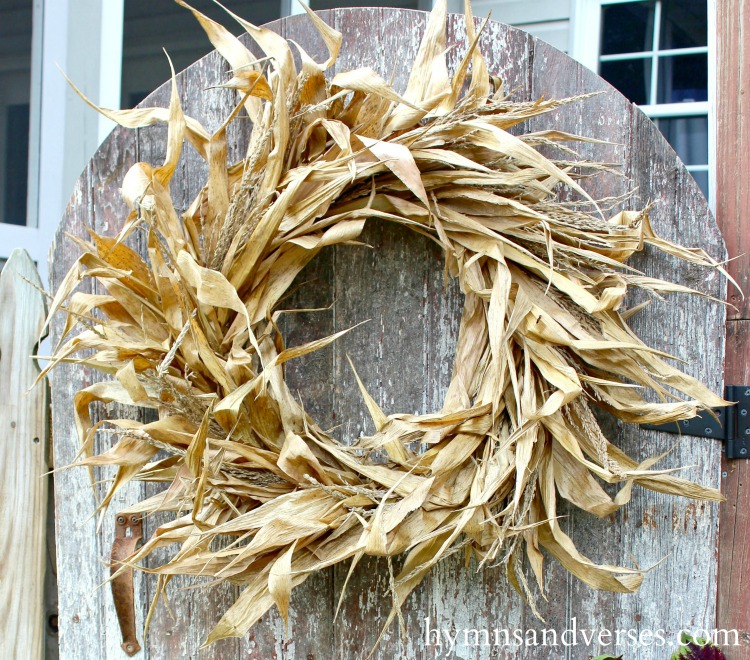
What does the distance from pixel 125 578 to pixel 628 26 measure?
1.97 m

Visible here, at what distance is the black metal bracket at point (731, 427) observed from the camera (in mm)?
1034

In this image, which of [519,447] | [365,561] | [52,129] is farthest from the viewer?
[52,129]

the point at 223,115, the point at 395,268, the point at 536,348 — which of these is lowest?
the point at 536,348

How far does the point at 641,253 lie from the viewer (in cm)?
104

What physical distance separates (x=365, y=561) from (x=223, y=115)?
72 centimetres

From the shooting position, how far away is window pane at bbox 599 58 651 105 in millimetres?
2035

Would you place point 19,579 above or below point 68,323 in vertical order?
below

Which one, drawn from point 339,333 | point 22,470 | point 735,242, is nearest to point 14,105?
point 22,470

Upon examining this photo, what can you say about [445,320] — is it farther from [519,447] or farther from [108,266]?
[108,266]

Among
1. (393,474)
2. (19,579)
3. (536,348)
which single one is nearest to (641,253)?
(536,348)

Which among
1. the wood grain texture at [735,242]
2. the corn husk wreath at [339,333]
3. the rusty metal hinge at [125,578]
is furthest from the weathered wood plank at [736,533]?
the rusty metal hinge at [125,578]

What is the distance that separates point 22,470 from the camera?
1110mm

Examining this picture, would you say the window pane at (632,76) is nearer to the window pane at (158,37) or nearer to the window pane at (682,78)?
the window pane at (682,78)

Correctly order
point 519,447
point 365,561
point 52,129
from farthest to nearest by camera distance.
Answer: point 52,129
point 365,561
point 519,447
